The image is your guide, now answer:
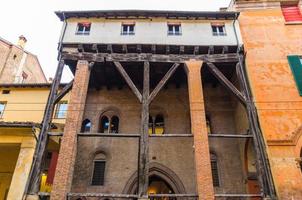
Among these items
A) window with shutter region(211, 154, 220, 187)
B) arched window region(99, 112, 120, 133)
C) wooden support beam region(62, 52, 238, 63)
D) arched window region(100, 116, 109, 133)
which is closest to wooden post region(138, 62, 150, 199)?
wooden support beam region(62, 52, 238, 63)

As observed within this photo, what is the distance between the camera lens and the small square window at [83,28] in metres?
12.7

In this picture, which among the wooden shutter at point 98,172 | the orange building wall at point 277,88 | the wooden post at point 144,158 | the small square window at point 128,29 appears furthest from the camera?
the small square window at point 128,29

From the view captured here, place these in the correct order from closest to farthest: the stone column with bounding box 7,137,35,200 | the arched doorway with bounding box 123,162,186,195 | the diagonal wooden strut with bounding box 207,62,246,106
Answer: the stone column with bounding box 7,137,35,200
the diagonal wooden strut with bounding box 207,62,246,106
the arched doorway with bounding box 123,162,186,195

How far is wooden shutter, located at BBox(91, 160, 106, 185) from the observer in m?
11.8

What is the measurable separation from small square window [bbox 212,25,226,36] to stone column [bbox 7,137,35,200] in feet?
32.9

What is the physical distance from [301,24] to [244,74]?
462 cm

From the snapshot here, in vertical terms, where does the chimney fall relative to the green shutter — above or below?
above

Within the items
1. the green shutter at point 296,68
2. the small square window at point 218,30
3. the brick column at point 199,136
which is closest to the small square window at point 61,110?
the brick column at point 199,136

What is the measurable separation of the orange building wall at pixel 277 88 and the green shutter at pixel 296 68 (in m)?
0.16

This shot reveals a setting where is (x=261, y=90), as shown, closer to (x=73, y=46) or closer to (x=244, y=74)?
(x=244, y=74)

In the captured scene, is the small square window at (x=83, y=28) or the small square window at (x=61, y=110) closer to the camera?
the small square window at (x=83, y=28)

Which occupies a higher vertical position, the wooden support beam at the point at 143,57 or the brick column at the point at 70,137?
the wooden support beam at the point at 143,57

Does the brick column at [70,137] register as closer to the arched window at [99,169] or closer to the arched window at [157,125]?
the arched window at [99,169]

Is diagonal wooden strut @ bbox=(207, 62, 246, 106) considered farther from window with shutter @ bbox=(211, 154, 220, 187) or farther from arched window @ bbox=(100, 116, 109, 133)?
arched window @ bbox=(100, 116, 109, 133)
